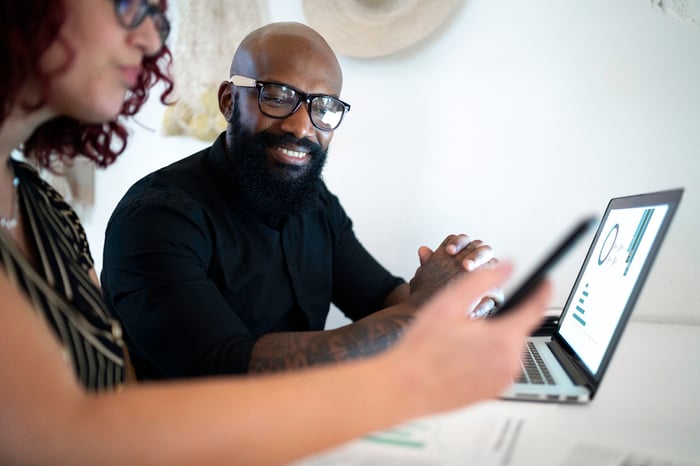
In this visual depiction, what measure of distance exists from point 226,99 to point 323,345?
73 centimetres

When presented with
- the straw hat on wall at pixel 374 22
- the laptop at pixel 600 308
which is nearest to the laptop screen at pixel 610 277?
the laptop at pixel 600 308

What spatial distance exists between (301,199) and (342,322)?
63cm

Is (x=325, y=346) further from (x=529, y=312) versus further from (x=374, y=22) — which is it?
(x=374, y=22)

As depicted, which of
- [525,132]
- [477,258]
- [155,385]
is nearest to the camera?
[155,385]

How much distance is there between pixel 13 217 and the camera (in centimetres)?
65

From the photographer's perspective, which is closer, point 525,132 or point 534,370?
point 534,370

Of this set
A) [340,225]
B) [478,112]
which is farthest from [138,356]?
[478,112]

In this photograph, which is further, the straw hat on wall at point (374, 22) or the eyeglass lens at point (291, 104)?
the straw hat on wall at point (374, 22)

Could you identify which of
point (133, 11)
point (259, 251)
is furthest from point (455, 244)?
point (133, 11)

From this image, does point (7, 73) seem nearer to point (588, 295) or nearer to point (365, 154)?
point (588, 295)

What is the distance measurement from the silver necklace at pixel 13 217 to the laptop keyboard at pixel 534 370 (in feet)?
2.52

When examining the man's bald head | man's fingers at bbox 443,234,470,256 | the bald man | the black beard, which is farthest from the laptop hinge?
the man's bald head

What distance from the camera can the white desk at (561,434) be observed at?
61cm

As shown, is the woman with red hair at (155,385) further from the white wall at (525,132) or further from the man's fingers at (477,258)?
the white wall at (525,132)
